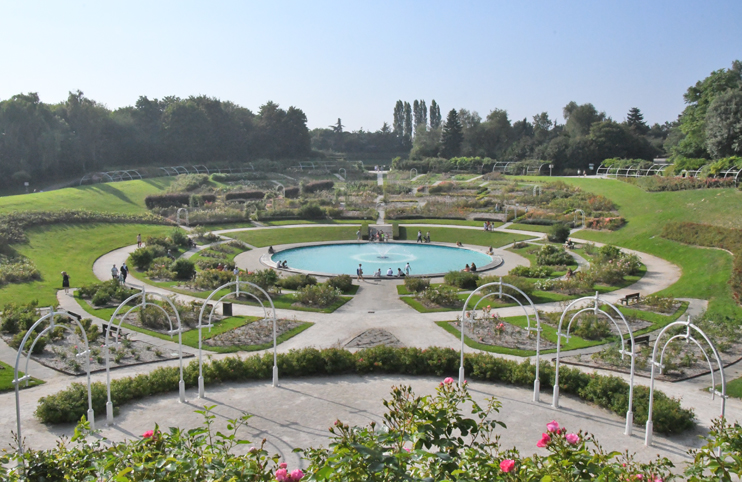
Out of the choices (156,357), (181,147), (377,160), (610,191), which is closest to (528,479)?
(156,357)

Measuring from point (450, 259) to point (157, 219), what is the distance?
936 inches

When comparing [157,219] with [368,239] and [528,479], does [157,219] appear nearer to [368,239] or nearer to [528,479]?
[368,239]

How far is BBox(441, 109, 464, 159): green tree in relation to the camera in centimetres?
8525

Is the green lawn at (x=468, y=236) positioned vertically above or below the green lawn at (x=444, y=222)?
below

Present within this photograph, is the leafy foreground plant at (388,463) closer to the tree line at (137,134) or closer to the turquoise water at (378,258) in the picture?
the turquoise water at (378,258)

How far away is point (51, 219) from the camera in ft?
119

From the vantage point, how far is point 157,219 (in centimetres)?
4338

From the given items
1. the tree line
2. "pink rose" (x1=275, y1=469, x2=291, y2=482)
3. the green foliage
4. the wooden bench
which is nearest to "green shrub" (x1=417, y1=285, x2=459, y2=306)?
the wooden bench

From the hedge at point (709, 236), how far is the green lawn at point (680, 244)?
1.53 feet

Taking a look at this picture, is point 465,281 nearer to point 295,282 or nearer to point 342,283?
point 342,283

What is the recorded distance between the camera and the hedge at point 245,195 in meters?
52.7

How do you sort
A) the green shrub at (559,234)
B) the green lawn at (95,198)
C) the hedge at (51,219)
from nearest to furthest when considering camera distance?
1. the hedge at (51,219)
2. the green shrub at (559,234)
3. the green lawn at (95,198)

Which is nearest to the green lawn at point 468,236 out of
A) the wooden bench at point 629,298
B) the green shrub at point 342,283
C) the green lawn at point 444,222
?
the green lawn at point 444,222

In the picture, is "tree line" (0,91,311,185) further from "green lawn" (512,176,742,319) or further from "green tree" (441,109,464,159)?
"green lawn" (512,176,742,319)
